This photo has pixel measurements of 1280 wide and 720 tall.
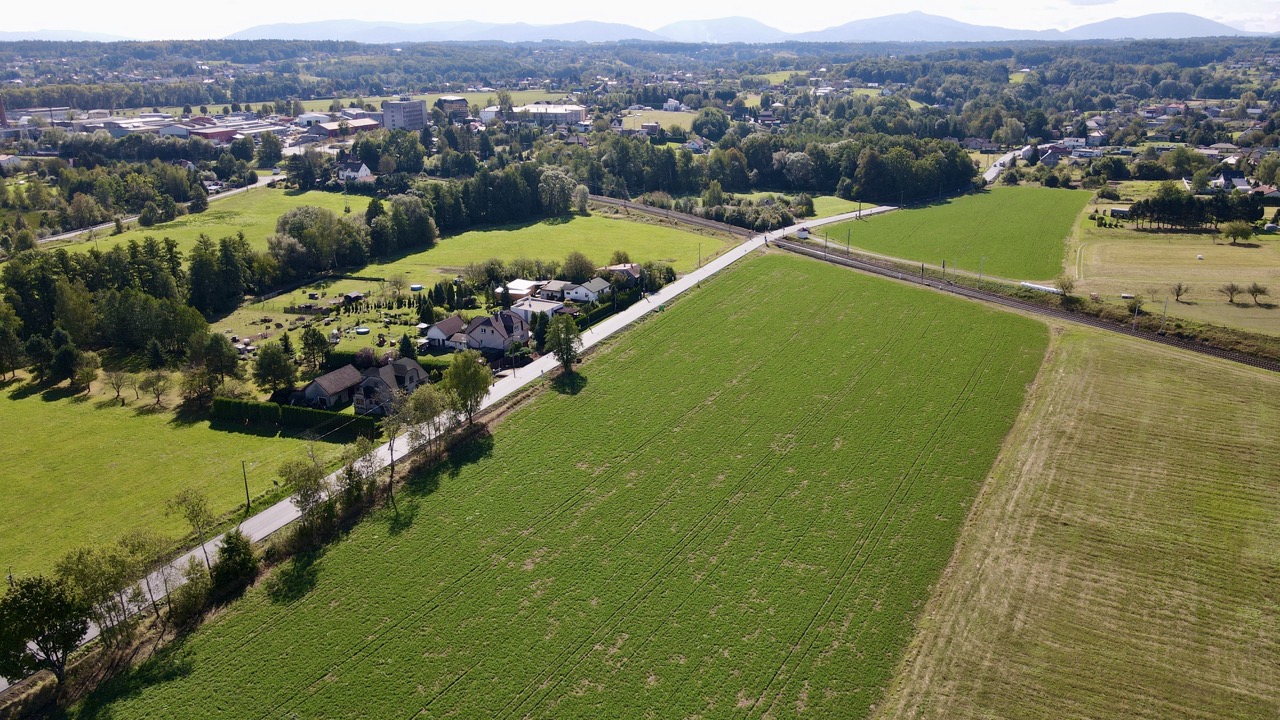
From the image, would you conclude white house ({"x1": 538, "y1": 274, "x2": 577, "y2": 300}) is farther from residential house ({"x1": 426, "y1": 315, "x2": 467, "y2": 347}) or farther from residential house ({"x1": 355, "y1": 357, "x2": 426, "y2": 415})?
residential house ({"x1": 355, "y1": 357, "x2": 426, "y2": 415})

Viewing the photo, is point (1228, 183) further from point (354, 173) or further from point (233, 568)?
point (233, 568)

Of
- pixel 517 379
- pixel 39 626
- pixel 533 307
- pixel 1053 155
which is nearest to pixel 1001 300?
pixel 533 307

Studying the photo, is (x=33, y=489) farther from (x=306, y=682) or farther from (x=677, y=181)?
(x=677, y=181)

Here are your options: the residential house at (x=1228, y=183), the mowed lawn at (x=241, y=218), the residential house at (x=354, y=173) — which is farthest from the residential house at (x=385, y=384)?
the residential house at (x=1228, y=183)

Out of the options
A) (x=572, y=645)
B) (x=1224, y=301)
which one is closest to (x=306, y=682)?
(x=572, y=645)

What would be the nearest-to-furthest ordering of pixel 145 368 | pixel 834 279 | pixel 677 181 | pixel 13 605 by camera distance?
pixel 13 605 < pixel 145 368 < pixel 834 279 < pixel 677 181

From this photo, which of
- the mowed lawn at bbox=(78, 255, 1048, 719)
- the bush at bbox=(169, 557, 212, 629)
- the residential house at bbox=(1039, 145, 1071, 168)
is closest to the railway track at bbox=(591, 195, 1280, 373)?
the mowed lawn at bbox=(78, 255, 1048, 719)
